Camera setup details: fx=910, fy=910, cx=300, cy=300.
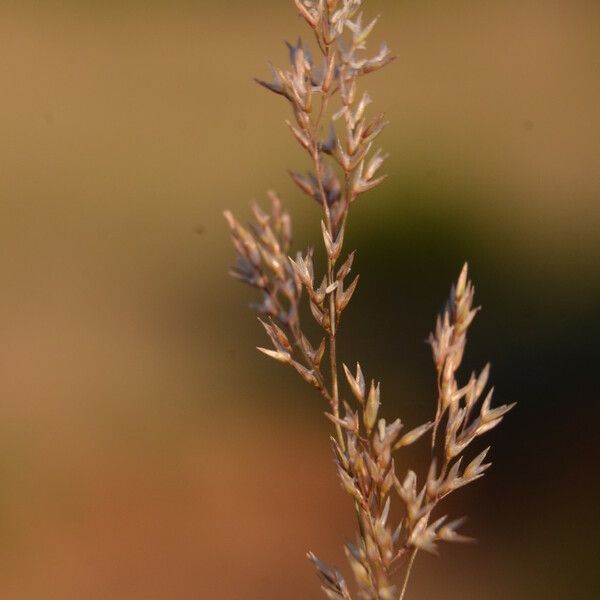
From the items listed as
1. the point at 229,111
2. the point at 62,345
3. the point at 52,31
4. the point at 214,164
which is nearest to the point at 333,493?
the point at 62,345

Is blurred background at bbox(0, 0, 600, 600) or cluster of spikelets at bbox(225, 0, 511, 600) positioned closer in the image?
cluster of spikelets at bbox(225, 0, 511, 600)

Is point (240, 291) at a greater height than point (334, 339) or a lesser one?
lesser

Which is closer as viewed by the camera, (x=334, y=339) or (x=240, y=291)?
(x=334, y=339)

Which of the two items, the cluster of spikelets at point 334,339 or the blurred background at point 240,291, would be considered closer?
the cluster of spikelets at point 334,339

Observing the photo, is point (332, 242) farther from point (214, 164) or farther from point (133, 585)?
point (214, 164)
